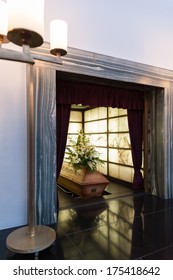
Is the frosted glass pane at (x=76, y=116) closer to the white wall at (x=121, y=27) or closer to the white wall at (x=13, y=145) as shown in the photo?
Result: the white wall at (x=121, y=27)

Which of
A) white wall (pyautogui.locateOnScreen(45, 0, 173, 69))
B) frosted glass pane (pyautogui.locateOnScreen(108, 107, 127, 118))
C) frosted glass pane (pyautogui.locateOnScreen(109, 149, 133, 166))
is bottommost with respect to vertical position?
frosted glass pane (pyautogui.locateOnScreen(109, 149, 133, 166))

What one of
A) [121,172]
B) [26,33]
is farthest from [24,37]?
[121,172]

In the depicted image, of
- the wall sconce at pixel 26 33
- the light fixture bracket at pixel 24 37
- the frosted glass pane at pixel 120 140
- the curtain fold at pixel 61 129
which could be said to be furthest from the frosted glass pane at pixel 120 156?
the light fixture bracket at pixel 24 37

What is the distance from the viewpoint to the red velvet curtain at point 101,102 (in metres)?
2.72

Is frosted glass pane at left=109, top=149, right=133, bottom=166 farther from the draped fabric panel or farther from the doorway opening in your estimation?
the draped fabric panel

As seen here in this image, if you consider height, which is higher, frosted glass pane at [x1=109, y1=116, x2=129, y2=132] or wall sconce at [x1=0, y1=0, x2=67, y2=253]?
wall sconce at [x1=0, y1=0, x2=67, y2=253]

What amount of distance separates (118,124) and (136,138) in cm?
74

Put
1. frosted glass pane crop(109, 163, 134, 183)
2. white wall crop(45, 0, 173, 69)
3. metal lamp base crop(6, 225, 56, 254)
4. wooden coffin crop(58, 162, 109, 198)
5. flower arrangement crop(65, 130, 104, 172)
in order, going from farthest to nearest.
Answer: frosted glass pane crop(109, 163, 134, 183), flower arrangement crop(65, 130, 104, 172), wooden coffin crop(58, 162, 109, 198), white wall crop(45, 0, 173, 69), metal lamp base crop(6, 225, 56, 254)

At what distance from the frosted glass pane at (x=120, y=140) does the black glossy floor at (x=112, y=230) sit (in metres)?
1.15

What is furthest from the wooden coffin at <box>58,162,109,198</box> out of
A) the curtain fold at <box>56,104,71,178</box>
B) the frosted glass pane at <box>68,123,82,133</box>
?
the frosted glass pane at <box>68,123,82,133</box>

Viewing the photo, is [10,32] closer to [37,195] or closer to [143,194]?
[37,195]

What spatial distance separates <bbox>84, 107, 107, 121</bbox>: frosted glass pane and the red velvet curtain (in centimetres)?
128

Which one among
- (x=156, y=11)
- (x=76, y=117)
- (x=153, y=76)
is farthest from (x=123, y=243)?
(x=76, y=117)

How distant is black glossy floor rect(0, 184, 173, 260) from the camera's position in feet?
5.46
